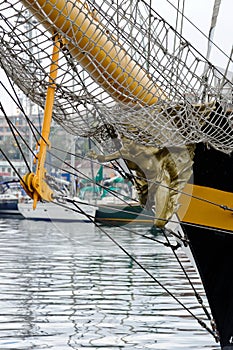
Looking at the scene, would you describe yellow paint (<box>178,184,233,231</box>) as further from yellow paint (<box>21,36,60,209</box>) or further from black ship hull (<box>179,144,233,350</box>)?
yellow paint (<box>21,36,60,209</box>)

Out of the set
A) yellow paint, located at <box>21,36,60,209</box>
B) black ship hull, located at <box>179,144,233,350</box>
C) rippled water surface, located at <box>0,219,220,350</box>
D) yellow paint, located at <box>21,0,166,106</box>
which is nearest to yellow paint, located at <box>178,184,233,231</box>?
black ship hull, located at <box>179,144,233,350</box>

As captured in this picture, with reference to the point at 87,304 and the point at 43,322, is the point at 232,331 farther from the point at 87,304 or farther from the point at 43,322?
the point at 87,304

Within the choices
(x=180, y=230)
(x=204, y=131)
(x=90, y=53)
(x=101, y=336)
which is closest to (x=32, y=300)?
(x=101, y=336)

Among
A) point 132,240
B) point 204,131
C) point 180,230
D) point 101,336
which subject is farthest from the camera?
point 132,240

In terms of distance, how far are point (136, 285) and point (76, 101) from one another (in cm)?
824

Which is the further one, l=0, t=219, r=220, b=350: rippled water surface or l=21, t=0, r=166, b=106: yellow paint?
l=0, t=219, r=220, b=350: rippled water surface

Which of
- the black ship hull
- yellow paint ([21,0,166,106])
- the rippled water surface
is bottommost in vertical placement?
the rippled water surface

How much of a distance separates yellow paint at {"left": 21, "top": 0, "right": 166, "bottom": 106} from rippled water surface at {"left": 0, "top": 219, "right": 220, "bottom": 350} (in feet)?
3.94

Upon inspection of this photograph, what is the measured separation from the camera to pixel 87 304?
39.4ft

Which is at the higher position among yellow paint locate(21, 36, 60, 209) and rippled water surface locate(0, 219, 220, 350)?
yellow paint locate(21, 36, 60, 209)

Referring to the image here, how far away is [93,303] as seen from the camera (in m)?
12.1

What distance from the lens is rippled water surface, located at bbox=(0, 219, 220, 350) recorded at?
369 inches

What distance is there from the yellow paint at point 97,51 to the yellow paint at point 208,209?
3.49ft

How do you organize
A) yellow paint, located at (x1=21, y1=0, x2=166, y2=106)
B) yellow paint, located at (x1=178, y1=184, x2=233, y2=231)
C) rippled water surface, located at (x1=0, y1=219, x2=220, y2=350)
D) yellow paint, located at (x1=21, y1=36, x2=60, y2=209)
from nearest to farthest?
yellow paint, located at (x1=21, y1=36, x2=60, y2=209), yellow paint, located at (x1=21, y1=0, x2=166, y2=106), yellow paint, located at (x1=178, y1=184, x2=233, y2=231), rippled water surface, located at (x1=0, y1=219, x2=220, y2=350)
